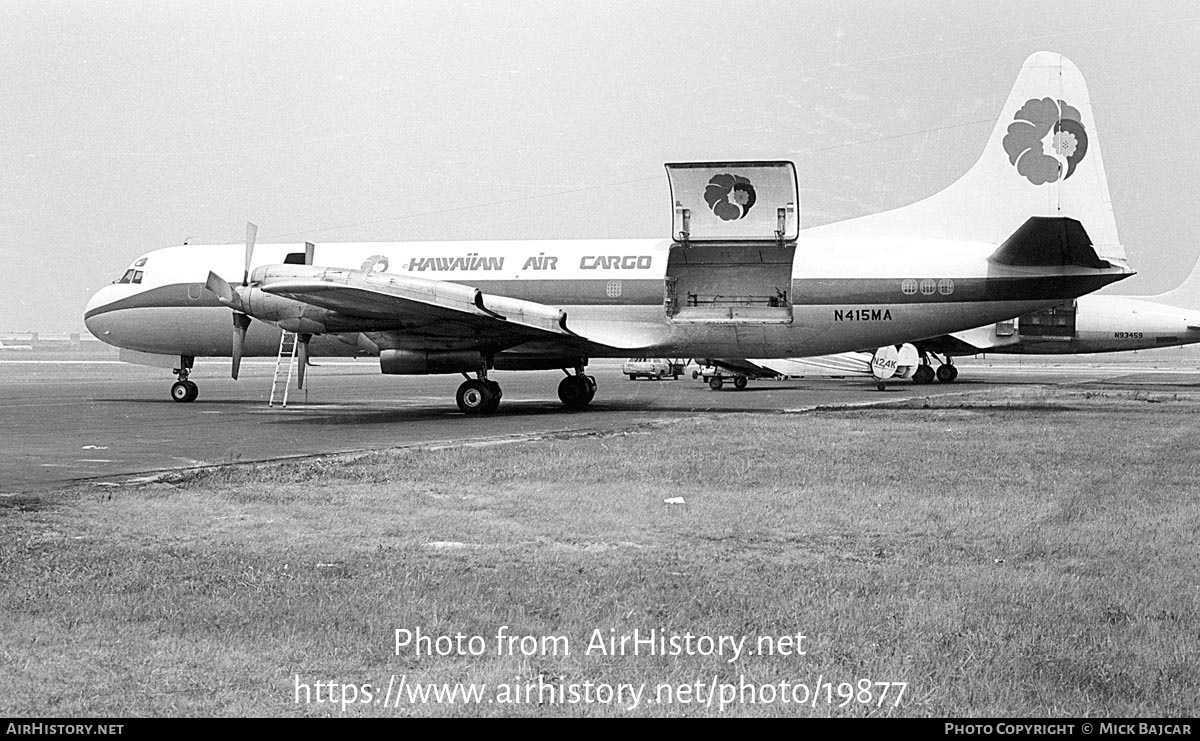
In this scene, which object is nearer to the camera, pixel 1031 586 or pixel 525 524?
pixel 1031 586

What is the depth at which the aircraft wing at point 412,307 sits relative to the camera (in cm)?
2141

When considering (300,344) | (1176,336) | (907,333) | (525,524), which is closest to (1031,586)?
(525,524)

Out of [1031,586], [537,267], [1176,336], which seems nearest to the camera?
[1031,586]

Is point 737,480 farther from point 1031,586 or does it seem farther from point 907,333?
point 907,333

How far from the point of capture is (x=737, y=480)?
1245cm

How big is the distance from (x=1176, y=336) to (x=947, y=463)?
115ft

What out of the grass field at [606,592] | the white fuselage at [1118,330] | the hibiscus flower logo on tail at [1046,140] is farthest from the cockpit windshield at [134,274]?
the white fuselage at [1118,330]

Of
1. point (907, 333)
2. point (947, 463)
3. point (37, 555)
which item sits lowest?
point (37, 555)

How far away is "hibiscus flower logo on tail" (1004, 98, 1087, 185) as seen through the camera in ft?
76.9

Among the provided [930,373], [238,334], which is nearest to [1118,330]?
[930,373]

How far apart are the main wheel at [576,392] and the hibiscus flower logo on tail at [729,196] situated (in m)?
5.79

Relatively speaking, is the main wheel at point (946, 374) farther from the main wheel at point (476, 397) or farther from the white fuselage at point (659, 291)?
the main wheel at point (476, 397)

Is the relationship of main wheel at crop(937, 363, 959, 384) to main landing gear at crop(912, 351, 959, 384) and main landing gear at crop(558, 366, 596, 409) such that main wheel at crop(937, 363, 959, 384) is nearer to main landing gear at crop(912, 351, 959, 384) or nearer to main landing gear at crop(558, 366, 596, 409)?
main landing gear at crop(912, 351, 959, 384)
